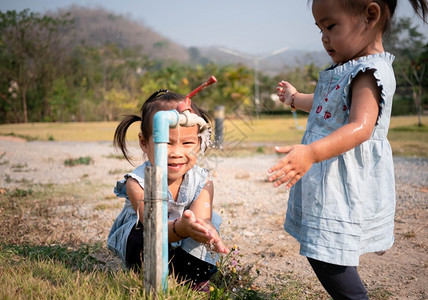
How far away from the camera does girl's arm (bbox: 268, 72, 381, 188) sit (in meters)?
1.33

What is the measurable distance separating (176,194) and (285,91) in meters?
0.87

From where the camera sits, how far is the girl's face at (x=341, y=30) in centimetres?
167

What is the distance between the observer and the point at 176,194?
7.27 ft

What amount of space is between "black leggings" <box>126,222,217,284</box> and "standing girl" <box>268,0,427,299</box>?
63 cm

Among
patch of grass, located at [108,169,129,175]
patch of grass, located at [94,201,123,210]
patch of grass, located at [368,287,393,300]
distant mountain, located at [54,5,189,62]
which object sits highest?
distant mountain, located at [54,5,189,62]

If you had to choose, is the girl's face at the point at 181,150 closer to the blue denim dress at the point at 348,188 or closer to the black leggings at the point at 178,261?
the black leggings at the point at 178,261

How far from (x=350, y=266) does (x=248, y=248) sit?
1613 mm

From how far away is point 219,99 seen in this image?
2097cm

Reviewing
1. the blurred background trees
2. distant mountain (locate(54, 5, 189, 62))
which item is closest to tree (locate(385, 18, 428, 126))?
the blurred background trees

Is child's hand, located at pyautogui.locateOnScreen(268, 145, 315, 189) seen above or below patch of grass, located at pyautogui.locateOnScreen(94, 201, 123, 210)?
above

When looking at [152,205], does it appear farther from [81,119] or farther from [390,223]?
[81,119]

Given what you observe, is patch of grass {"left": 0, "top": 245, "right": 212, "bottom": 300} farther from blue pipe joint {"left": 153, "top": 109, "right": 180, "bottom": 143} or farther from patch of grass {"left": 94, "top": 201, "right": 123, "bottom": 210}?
patch of grass {"left": 94, "top": 201, "right": 123, "bottom": 210}

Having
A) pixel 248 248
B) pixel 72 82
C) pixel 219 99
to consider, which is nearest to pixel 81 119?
pixel 72 82

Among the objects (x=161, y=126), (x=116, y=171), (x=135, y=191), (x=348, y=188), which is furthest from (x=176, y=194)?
(x=116, y=171)
